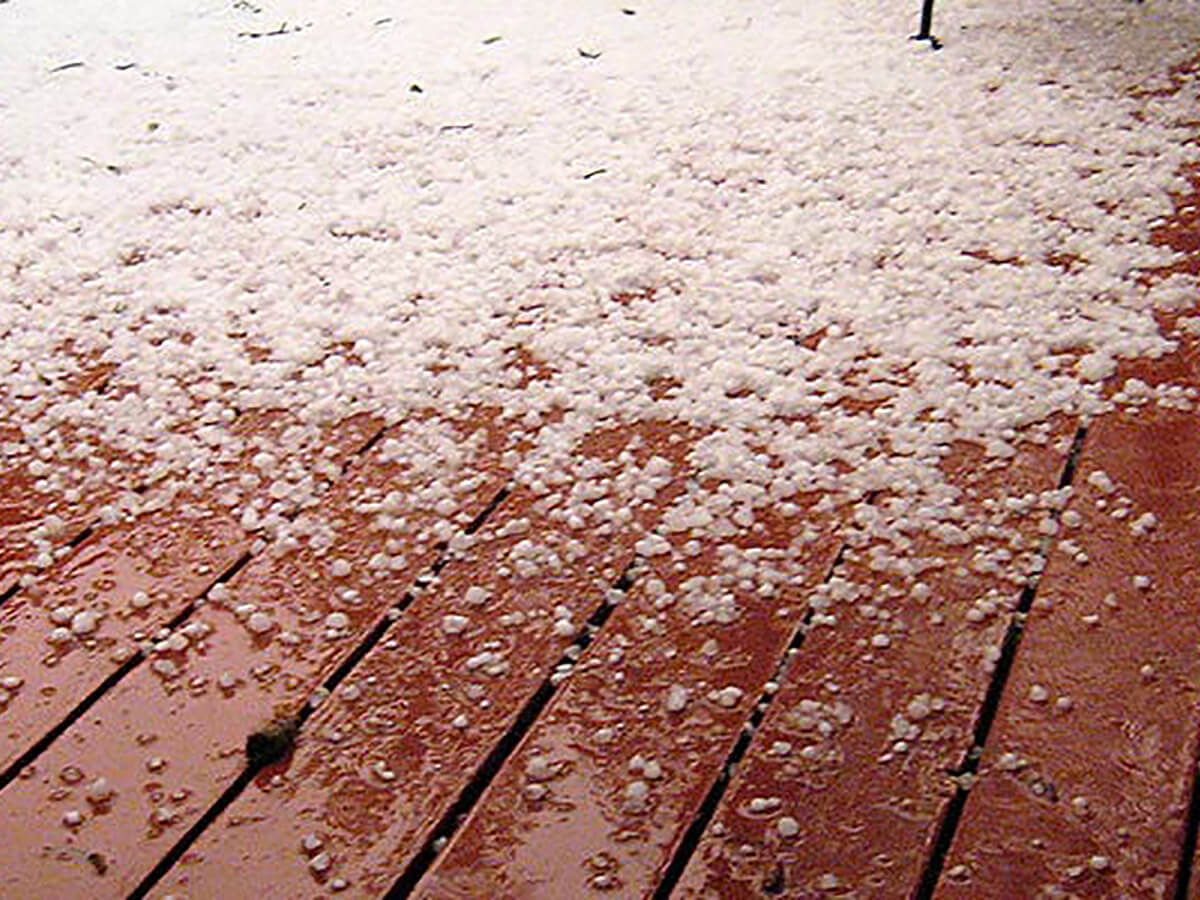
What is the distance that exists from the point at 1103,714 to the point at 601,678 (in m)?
0.36

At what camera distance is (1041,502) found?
1283mm

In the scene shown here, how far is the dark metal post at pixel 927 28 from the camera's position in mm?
2307

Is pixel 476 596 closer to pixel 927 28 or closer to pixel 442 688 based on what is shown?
pixel 442 688

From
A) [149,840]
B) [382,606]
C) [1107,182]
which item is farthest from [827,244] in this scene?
[149,840]

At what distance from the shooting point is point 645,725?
108cm

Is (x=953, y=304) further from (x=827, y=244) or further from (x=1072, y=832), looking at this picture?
(x=1072, y=832)

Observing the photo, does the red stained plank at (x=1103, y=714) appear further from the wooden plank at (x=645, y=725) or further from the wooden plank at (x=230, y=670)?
the wooden plank at (x=230, y=670)

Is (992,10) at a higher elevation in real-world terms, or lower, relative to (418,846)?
higher

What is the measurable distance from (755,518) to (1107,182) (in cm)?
83

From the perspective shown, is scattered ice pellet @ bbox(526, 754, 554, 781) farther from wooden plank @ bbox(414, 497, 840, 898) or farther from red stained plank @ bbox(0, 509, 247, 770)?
red stained plank @ bbox(0, 509, 247, 770)

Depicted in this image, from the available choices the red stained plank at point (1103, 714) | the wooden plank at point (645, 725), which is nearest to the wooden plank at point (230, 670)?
the wooden plank at point (645, 725)

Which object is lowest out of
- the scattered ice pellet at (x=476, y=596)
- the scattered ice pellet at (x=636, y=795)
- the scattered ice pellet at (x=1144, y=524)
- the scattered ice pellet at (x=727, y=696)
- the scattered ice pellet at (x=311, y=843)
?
the scattered ice pellet at (x=311, y=843)

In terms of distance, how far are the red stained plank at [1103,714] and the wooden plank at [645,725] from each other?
18 cm

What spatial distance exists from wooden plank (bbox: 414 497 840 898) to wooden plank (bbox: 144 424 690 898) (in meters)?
0.03
